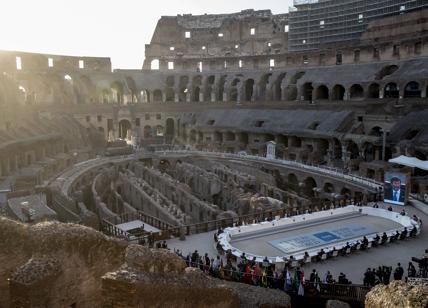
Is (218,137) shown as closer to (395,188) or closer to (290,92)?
(290,92)

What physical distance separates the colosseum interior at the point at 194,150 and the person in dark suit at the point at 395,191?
685mm

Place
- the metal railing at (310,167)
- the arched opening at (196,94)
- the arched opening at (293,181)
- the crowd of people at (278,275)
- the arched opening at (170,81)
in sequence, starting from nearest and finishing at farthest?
the crowd of people at (278,275), the metal railing at (310,167), the arched opening at (293,181), the arched opening at (170,81), the arched opening at (196,94)

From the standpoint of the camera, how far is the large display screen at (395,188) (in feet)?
71.3

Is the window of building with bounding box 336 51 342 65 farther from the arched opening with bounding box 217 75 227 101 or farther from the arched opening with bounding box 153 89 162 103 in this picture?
the arched opening with bounding box 153 89 162 103

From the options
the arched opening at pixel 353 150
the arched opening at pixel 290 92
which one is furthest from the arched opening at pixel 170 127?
the arched opening at pixel 353 150

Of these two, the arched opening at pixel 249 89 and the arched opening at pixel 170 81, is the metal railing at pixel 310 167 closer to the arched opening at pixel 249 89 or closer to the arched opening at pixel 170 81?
the arched opening at pixel 249 89

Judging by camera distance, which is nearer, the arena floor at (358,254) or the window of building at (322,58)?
the arena floor at (358,254)

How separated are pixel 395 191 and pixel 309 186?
9248 mm

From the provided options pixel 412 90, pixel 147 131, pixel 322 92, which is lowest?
pixel 147 131

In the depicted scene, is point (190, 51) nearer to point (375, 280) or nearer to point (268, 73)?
point (268, 73)

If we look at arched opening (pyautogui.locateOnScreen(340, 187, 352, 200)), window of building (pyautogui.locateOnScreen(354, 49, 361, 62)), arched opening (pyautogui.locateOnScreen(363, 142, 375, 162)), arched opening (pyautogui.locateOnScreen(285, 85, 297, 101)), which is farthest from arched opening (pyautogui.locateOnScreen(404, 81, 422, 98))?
arched opening (pyautogui.locateOnScreen(340, 187, 352, 200))

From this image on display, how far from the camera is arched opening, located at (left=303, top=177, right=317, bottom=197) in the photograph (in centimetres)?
3045

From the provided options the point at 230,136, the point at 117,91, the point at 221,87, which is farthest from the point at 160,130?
the point at 230,136

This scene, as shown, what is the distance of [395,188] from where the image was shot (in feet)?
72.0
